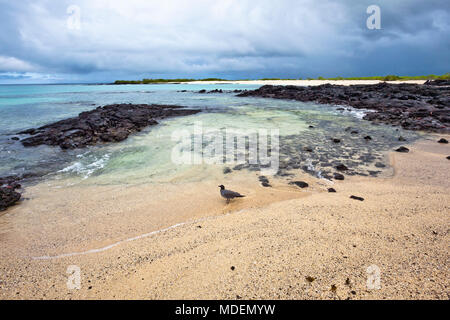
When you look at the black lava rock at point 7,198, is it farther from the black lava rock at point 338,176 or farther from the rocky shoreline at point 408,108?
the rocky shoreline at point 408,108

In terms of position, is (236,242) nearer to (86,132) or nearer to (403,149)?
(403,149)

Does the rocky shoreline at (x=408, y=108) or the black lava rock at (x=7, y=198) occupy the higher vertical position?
the rocky shoreline at (x=408, y=108)

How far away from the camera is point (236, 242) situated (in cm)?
367

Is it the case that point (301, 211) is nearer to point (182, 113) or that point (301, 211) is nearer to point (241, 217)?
point (241, 217)

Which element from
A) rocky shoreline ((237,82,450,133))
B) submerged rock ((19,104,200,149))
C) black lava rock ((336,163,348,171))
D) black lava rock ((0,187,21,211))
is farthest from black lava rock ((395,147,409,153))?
submerged rock ((19,104,200,149))

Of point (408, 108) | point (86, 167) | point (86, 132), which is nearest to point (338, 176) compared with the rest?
point (86, 167)

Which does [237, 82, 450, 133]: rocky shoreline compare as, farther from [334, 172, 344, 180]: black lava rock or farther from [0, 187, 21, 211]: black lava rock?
[0, 187, 21, 211]: black lava rock

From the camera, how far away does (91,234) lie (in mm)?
4227

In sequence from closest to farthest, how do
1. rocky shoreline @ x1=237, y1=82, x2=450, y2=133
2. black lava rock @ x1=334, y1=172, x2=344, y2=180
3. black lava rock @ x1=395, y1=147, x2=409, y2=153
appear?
black lava rock @ x1=334, y1=172, x2=344, y2=180
black lava rock @ x1=395, y1=147, x2=409, y2=153
rocky shoreline @ x1=237, y1=82, x2=450, y2=133

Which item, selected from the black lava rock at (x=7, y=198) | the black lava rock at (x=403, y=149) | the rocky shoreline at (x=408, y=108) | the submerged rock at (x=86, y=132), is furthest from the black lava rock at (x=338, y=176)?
the submerged rock at (x=86, y=132)

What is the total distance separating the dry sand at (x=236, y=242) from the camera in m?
2.77

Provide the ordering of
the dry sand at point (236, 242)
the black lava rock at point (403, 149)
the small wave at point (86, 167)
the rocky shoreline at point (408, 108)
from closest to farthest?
1. the dry sand at point (236, 242)
2. the small wave at point (86, 167)
3. the black lava rock at point (403, 149)
4. the rocky shoreline at point (408, 108)

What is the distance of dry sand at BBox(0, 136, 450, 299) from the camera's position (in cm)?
277
